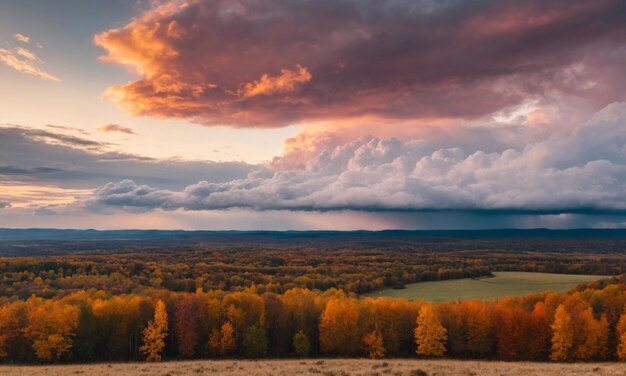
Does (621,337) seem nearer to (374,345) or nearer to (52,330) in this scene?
(374,345)

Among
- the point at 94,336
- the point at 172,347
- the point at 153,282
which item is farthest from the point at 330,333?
the point at 153,282

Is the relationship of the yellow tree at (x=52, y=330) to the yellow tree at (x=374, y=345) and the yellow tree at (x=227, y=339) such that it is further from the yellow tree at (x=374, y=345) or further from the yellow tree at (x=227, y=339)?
the yellow tree at (x=374, y=345)

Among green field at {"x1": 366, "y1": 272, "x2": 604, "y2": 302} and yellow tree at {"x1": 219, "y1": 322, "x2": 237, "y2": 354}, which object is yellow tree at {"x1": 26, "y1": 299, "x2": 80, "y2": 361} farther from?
green field at {"x1": 366, "y1": 272, "x2": 604, "y2": 302}

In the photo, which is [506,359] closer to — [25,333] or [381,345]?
[381,345]

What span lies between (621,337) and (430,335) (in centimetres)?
2947

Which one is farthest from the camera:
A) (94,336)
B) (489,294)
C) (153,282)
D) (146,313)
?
(153,282)

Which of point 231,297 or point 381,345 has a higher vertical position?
point 231,297

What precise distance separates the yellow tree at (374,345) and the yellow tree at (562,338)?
90.1 ft

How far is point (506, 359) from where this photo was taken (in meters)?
79.8

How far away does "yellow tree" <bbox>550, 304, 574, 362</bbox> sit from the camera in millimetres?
76250

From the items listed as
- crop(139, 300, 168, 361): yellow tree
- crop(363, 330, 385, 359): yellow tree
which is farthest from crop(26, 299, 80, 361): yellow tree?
crop(363, 330, 385, 359): yellow tree

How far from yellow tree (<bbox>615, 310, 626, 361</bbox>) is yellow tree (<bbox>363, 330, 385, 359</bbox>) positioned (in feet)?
123

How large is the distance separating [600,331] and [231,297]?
6572cm

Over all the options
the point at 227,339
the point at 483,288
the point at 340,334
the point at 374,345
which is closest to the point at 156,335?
the point at 227,339
